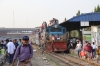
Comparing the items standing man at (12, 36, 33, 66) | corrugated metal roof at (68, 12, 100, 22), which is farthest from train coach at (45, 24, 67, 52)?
standing man at (12, 36, 33, 66)

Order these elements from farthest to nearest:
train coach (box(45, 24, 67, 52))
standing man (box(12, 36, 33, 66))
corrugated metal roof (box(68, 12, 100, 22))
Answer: train coach (box(45, 24, 67, 52)) < corrugated metal roof (box(68, 12, 100, 22)) < standing man (box(12, 36, 33, 66))

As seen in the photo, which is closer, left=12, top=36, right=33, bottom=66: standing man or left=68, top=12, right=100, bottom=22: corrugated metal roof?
left=12, top=36, right=33, bottom=66: standing man

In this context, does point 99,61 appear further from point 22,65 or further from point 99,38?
point 22,65

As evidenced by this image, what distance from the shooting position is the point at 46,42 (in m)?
31.9

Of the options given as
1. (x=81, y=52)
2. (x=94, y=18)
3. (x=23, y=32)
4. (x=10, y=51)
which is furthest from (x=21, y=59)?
(x=23, y=32)

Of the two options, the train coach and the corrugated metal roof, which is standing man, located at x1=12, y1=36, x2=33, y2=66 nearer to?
the corrugated metal roof

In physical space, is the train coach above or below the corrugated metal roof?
below

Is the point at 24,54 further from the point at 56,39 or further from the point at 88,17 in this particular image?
the point at 56,39

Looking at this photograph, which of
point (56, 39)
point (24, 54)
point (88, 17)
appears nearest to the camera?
point (24, 54)

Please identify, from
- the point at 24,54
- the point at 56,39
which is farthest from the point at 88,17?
the point at 24,54

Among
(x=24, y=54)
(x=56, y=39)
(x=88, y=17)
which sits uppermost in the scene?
(x=88, y=17)

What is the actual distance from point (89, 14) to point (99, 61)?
908cm

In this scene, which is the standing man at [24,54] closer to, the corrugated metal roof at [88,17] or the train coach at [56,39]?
the corrugated metal roof at [88,17]

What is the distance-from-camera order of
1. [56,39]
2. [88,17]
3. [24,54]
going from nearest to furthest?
[24,54] → [88,17] → [56,39]
